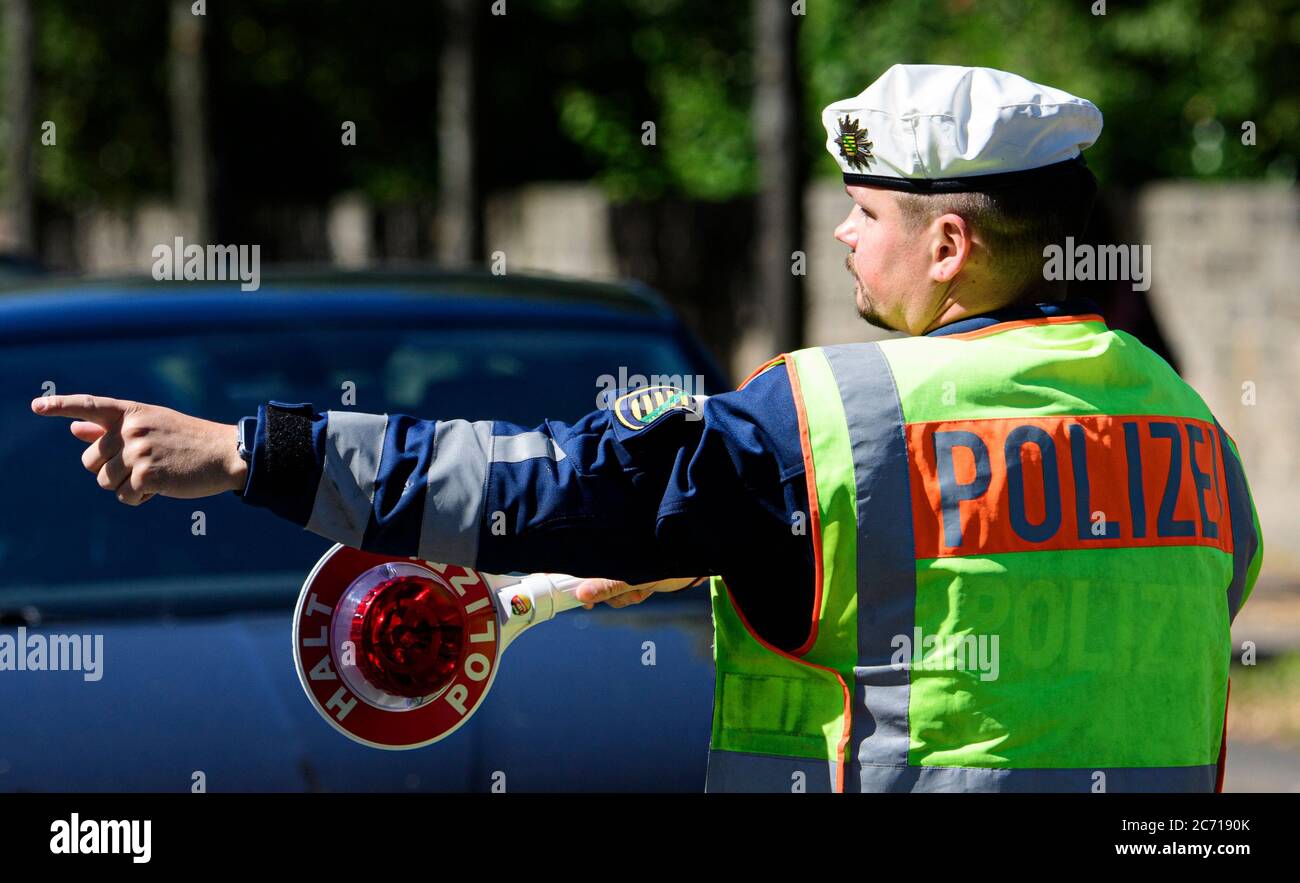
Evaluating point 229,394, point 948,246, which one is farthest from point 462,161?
point 948,246

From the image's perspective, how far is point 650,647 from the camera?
2.88 metres

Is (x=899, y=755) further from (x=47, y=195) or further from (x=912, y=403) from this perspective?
(x=47, y=195)

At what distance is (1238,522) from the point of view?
2135 mm

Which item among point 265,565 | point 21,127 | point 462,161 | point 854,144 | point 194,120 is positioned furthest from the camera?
point 21,127

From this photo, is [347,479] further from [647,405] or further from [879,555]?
[879,555]

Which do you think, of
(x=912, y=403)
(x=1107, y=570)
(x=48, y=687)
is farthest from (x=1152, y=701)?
(x=48, y=687)

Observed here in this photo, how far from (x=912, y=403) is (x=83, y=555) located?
1.96 metres

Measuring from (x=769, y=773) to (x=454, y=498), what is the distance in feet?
1.41

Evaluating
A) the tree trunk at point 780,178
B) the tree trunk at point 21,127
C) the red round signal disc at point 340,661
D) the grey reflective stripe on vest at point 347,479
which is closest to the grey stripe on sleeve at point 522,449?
the grey reflective stripe on vest at point 347,479

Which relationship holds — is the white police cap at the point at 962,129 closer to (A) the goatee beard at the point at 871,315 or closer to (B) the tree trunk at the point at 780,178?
(A) the goatee beard at the point at 871,315

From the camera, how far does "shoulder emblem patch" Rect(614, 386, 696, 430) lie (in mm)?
1840

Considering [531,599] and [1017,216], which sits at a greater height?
[1017,216]

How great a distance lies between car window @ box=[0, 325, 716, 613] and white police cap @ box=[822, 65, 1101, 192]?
4.93 feet

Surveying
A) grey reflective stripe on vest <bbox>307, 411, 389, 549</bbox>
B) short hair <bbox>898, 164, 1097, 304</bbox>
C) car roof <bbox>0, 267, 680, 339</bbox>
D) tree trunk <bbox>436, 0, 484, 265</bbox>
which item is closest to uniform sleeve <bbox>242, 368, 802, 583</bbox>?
grey reflective stripe on vest <bbox>307, 411, 389, 549</bbox>
